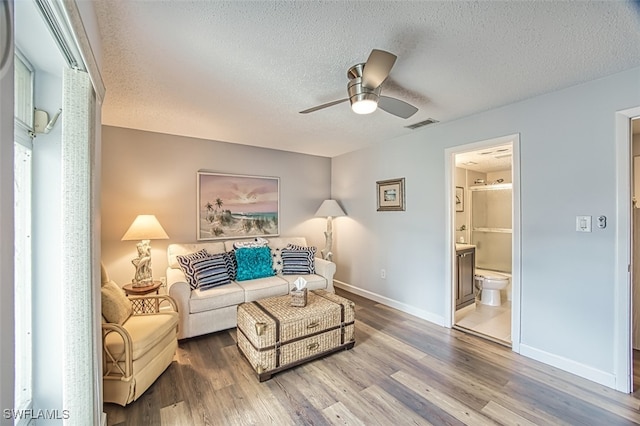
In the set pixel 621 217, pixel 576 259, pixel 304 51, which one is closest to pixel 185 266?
pixel 304 51

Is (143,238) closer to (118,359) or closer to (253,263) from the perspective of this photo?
(253,263)

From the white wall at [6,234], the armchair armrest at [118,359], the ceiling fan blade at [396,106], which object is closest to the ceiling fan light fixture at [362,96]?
the ceiling fan blade at [396,106]

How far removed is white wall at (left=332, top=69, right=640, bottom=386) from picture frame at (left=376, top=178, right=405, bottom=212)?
318 mm

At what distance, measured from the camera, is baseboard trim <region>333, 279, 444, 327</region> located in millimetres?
3338

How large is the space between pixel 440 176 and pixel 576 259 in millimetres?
1482

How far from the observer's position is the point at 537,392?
2043mm

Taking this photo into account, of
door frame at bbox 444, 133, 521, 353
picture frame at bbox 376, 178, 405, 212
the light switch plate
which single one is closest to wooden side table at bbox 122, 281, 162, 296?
picture frame at bbox 376, 178, 405, 212

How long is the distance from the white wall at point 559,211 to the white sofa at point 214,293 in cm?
164

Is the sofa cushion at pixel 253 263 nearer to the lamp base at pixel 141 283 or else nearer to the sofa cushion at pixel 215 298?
the sofa cushion at pixel 215 298

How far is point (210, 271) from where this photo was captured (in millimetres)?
3129

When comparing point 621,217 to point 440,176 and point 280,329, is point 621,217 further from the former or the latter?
point 280,329

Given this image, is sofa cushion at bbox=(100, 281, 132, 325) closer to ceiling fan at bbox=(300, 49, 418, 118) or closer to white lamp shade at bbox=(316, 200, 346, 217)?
ceiling fan at bbox=(300, 49, 418, 118)

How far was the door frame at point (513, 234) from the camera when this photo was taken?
263cm

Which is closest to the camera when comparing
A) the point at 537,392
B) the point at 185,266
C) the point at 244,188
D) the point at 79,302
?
the point at 79,302
